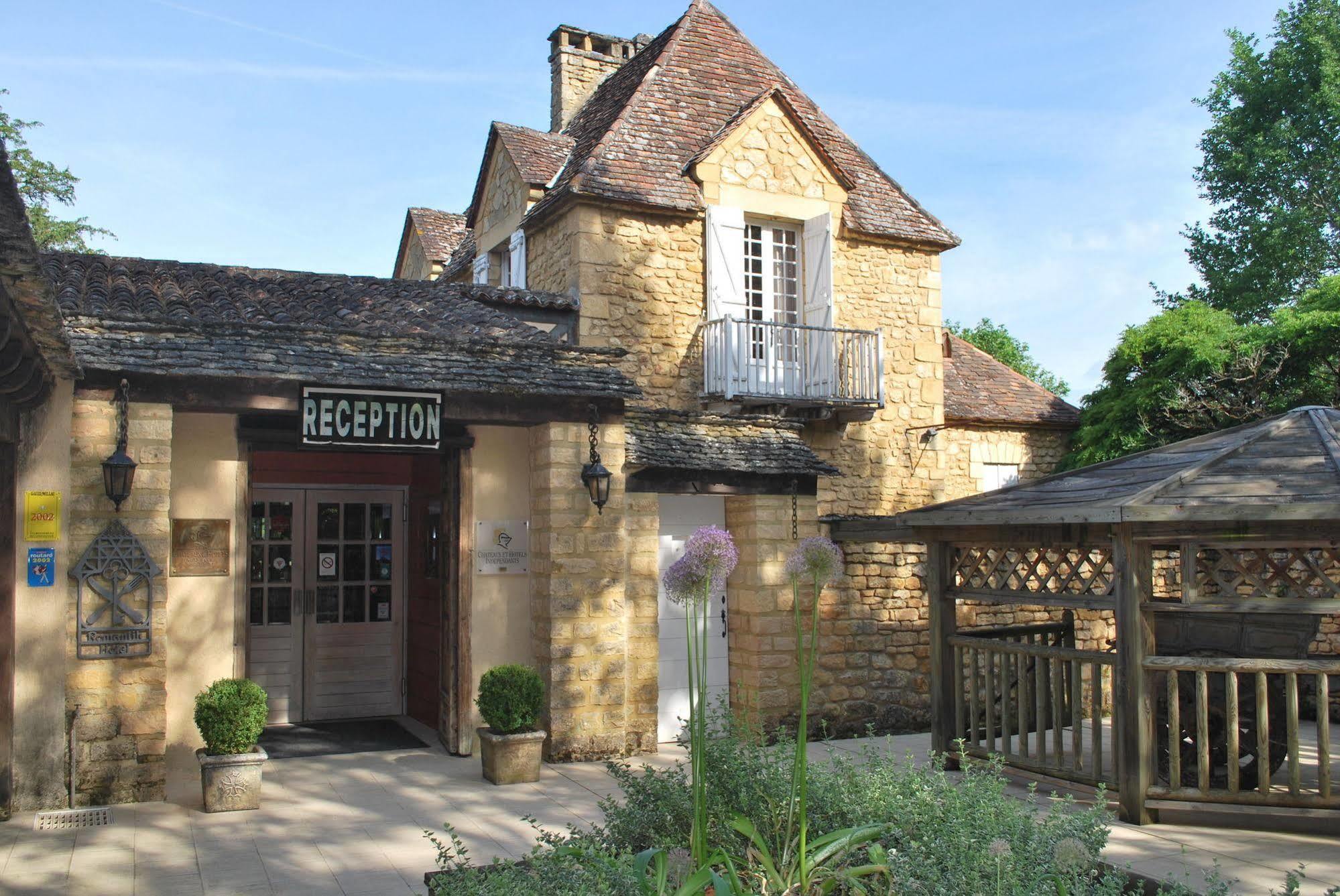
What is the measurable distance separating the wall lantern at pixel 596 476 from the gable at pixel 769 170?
11.9 feet

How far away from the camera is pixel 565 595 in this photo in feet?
28.8

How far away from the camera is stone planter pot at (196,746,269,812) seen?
6992 mm

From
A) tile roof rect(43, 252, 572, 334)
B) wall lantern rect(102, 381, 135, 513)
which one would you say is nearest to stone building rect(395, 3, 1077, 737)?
tile roof rect(43, 252, 572, 334)

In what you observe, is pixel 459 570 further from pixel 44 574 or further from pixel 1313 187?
pixel 1313 187

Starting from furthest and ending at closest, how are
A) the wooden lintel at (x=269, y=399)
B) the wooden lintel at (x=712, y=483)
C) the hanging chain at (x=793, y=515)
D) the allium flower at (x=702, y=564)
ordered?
1. the hanging chain at (x=793, y=515)
2. the wooden lintel at (x=712, y=483)
3. the wooden lintel at (x=269, y=399)
4. the allium flower at (x=702, y=564)

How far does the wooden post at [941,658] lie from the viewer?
8.38 metres

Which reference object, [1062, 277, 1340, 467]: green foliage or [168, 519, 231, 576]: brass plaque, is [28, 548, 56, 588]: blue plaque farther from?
[1062, 277, 1340, 467]: green foliage

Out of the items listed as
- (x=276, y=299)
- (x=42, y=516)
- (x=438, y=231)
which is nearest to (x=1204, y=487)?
(x=276, y=299)

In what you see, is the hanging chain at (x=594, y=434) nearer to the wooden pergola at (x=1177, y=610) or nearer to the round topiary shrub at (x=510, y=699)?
the round topiary shrub at (x=510, y=699)

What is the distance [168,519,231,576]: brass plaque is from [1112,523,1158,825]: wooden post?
6398 millimetres

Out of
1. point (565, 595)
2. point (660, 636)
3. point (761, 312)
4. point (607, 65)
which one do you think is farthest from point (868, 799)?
point (607, 65)

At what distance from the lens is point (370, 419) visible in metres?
8.07

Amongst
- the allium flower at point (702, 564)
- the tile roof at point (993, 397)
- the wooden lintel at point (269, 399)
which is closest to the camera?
the allium flower at point (702, 564)

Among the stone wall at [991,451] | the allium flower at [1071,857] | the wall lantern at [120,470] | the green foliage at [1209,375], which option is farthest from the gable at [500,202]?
the allium flower at [1071,857]
